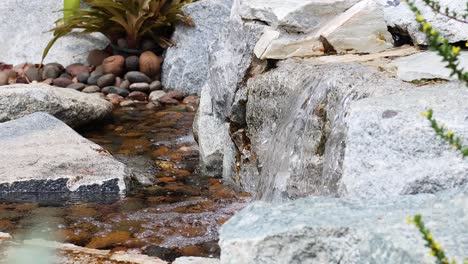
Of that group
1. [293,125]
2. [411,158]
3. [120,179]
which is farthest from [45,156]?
[411,158]

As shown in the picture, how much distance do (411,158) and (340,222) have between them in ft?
1.81

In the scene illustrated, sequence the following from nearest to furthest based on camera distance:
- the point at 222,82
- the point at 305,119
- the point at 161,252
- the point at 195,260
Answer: the point at 195,260 → the point at 161,252 → the point at 305,119 → the point at 222,82

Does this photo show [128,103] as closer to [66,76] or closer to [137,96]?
[137,96]

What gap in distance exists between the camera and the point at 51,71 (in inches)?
297

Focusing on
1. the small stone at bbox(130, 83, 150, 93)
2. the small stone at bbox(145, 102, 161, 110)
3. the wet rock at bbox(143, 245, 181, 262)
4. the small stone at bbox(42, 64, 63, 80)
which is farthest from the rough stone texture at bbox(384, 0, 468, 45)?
the small stone at bbox(42, 64, 63, 80)

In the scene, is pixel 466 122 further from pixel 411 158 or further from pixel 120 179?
A: pixel 120 179

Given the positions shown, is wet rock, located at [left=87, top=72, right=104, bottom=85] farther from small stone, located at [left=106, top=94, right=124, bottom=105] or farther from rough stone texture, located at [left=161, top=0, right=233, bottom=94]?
rough stone texture, located at [left=161, top=0, right=233, bottom=94]

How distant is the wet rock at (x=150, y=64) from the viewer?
736 centimetres

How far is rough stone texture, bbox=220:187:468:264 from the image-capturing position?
169 centimetres

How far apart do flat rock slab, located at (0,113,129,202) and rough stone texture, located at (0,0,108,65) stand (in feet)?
10.4

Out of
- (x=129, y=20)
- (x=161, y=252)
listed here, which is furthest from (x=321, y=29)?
(x=129, y=20)

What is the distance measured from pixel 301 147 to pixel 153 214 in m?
0.90

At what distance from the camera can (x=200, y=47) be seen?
7.34 meters

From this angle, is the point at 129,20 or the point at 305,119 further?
the point at 129,20
